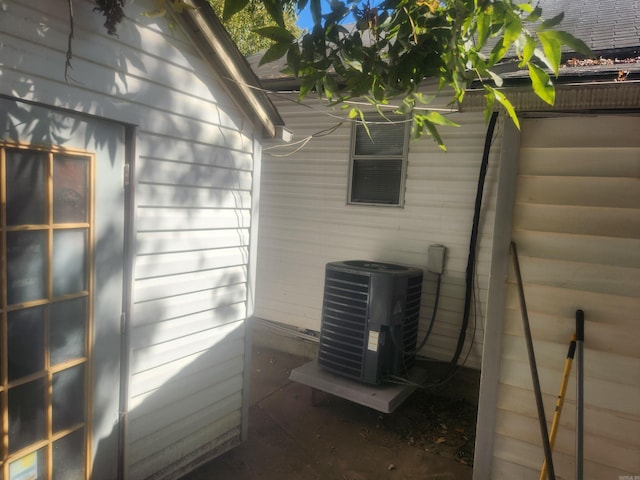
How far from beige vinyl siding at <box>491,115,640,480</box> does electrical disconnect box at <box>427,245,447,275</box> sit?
1907 mm

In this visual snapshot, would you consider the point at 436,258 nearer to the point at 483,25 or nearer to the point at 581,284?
the point at 581,284

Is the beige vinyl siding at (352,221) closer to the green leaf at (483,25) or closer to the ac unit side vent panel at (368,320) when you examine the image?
the ac unit side vent panel at (368,320)

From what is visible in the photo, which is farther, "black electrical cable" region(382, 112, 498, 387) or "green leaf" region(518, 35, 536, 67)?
"black electrical cable" region(382, 112, 498, 387)

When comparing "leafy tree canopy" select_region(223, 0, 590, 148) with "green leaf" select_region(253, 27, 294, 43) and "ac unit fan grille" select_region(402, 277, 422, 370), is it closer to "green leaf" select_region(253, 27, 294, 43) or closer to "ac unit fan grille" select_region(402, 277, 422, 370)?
"green leaf" select_region(253, 27, 294, 43)

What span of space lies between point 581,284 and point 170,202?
8.47 ft

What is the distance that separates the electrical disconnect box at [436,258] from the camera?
4.53m

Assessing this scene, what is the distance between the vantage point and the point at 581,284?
96.1 inches

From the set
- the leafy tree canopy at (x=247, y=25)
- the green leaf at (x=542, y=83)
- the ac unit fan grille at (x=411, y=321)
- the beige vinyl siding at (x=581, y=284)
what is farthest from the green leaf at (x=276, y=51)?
the leafy tree canopy at (x=247, y=25)

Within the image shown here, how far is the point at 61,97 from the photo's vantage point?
2.12 metres

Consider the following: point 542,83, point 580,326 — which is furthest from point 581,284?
point 542,83

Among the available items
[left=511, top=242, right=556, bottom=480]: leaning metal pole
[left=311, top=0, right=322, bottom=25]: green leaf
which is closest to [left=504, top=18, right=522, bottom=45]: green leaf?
[left=311, top=0, right=322, bottom=25]: green leaf

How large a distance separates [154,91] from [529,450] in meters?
3.21

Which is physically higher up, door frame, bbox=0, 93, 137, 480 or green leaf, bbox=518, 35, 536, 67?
green leaf, bbox=518, 35, 536, 67

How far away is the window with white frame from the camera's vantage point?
4.87m
